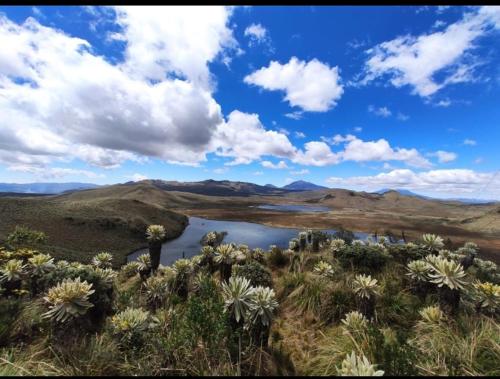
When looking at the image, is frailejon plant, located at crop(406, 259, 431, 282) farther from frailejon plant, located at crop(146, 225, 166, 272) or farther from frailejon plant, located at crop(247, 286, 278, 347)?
frailejon plant, located at crop(146, 225, 166, 272)

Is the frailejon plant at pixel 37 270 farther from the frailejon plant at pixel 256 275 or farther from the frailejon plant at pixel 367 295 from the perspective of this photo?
the frailejon plant at pixel 367 295

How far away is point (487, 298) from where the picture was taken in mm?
5086

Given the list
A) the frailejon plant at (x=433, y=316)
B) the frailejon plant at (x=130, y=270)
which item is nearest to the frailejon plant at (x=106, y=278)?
the frailejon plant at (x=130, y=270)

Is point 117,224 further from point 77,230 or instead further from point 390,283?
point 390,283

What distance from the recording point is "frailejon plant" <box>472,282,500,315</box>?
16.4ft

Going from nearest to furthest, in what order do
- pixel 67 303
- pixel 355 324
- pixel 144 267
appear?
pixel 67 303 → pixel 355 324 → pixel 144 267

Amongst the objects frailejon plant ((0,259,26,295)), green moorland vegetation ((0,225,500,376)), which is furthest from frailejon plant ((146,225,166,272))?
frailejon plant ((0,259,26,295))

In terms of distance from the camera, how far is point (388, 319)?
571 cm

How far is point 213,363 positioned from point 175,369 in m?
0.51

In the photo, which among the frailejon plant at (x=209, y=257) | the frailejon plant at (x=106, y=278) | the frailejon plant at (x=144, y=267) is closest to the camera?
the frailejon plant at (x=106, y=278)

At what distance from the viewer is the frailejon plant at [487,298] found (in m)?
5.00

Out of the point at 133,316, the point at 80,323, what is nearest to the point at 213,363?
the point at 133,316

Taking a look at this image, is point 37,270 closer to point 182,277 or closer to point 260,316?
point 182,277

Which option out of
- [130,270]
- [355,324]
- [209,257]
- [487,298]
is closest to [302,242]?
[209,257]
